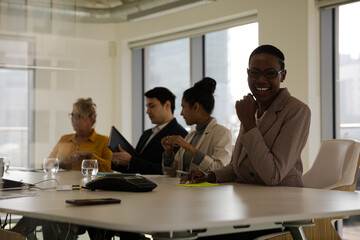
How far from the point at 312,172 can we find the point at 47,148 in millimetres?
4135

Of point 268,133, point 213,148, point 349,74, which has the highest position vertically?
point 349,74

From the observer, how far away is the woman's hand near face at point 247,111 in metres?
2.40

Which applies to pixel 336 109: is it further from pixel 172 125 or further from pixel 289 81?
pixel 172 125

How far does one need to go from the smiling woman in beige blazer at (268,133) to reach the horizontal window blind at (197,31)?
3480 mm

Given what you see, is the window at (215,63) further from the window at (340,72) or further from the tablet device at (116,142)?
the tablet device at (116,142)

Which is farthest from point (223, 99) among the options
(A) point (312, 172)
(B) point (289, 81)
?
(A) point (312, 172)

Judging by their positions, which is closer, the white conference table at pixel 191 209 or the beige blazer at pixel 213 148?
the white conference table at pixel 191 209

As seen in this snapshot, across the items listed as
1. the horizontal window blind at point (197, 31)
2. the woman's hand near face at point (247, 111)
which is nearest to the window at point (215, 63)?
→ the horizontal window blind at point (197, 31)

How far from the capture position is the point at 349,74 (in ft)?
17.0

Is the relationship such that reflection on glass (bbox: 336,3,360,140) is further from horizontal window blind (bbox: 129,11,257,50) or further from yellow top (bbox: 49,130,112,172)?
yellow top (bbox: 49,130,112,172)

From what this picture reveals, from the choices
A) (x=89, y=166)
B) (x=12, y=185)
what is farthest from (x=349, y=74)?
(x=12, y=185)

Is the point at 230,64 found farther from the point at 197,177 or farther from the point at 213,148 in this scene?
the point at 197,177

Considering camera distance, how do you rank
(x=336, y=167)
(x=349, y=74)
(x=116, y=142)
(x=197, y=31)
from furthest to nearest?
(x=197, y=31), (x=349, y=74), (x=116, y=142), (x=336, y=167)

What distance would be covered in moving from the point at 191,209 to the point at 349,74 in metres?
4.00
